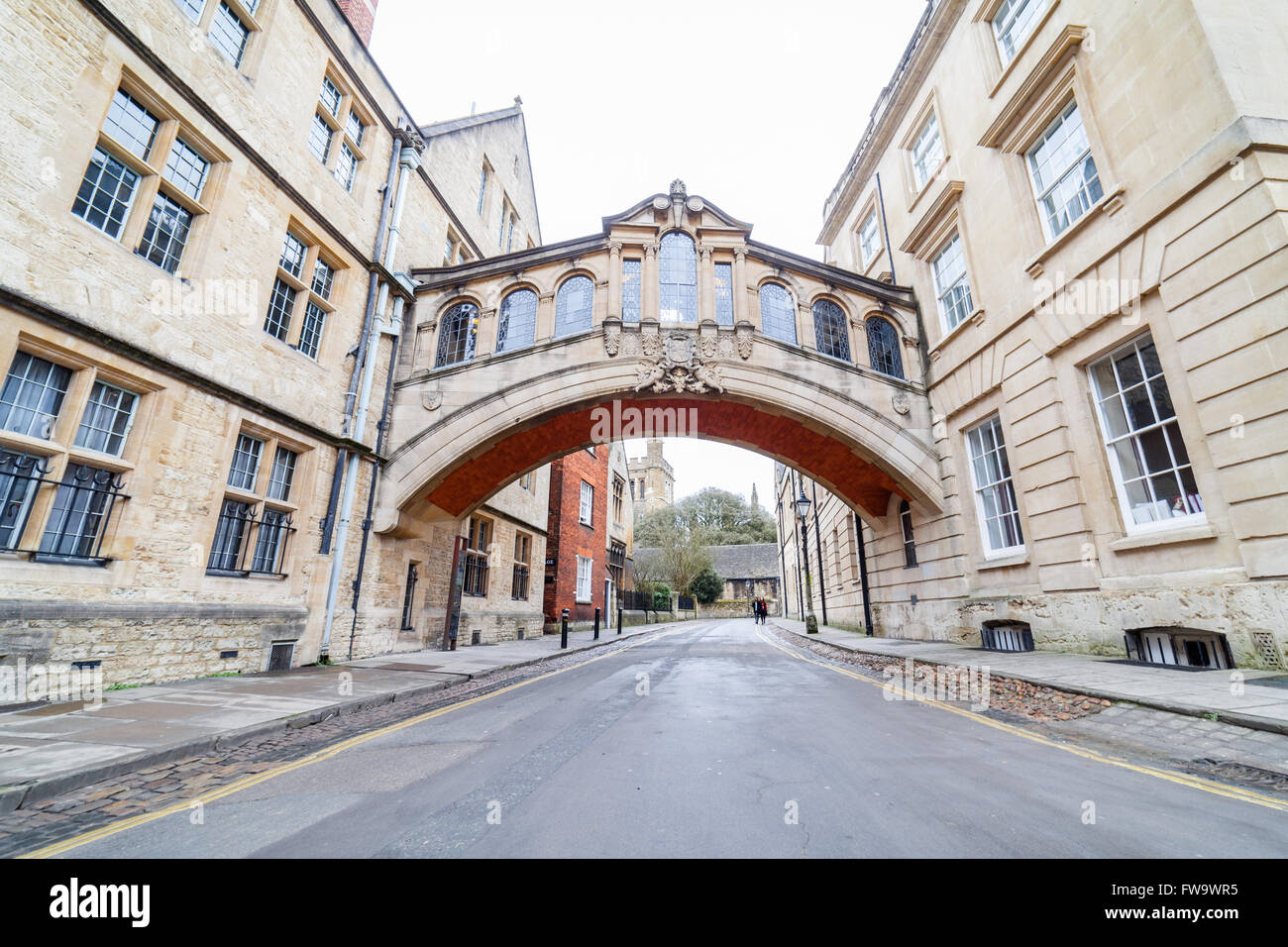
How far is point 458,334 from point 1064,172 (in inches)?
520

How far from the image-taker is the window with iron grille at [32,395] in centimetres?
609

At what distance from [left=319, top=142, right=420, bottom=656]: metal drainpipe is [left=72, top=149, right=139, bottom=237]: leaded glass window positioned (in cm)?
486

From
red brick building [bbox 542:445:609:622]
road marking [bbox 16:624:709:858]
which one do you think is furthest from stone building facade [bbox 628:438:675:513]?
road marking [bbox 16:624:709:858]

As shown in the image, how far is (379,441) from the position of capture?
12352mm

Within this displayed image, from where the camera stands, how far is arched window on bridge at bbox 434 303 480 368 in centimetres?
1379

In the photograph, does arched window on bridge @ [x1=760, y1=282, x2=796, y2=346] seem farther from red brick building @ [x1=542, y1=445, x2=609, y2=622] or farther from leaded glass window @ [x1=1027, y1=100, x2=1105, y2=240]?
red brick building @ [x1=542, y1=445, x2=609, y2=622]

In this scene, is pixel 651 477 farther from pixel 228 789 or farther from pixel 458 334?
pixel 228 789

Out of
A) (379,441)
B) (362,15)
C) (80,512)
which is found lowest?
(80,512)

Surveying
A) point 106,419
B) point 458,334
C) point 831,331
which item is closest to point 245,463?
point 106,419

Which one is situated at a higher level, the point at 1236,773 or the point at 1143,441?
the point at 1143,441

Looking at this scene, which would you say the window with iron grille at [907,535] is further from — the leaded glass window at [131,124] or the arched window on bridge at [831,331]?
A: the leaded glass window at [131,124]

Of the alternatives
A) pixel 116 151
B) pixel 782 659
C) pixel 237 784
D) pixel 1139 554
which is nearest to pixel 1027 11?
pixel 1139 554
